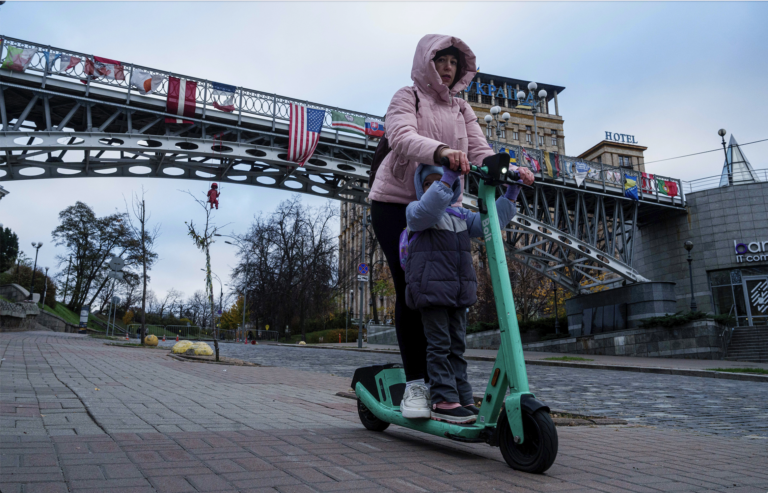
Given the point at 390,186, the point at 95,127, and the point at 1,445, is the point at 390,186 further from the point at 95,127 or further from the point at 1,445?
the point at 95,127

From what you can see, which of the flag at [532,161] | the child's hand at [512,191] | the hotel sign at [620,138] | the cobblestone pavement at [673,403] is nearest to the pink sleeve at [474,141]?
the child's hand at [512,191]

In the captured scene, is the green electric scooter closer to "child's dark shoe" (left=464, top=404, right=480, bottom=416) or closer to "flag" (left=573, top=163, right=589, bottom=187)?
"child's dark shoe" (left=464, top=404, right=480, bottom=416)

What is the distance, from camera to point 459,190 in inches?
114

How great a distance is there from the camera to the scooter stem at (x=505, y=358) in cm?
227

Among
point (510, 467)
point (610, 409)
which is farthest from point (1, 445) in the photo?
point (610, 409)

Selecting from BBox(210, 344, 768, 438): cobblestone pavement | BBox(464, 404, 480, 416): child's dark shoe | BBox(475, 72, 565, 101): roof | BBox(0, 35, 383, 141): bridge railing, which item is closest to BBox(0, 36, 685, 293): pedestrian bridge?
BBox(0, 35, 383, 141): bridge railing

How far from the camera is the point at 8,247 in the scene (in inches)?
2231

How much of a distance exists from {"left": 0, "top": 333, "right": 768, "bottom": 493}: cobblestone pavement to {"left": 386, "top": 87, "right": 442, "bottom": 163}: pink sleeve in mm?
1477

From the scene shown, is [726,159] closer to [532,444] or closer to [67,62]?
[67,62]

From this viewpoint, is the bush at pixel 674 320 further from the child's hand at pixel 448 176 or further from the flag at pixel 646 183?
the child's hand at pixel 448 176

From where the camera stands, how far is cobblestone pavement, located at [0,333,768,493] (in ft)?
6.61

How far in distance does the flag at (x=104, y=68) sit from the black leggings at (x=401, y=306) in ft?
71.2

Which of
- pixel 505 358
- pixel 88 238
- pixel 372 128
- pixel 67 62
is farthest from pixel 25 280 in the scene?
pixel 505 358

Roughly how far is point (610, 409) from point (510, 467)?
3585 millimetres
